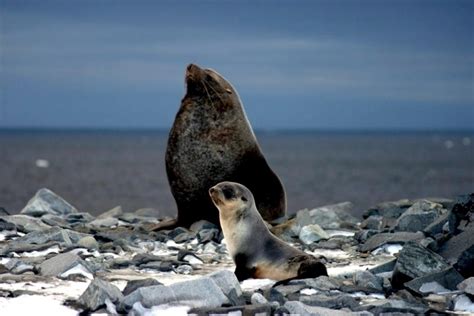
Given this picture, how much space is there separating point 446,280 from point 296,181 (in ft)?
166

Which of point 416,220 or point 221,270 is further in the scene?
point 416,220

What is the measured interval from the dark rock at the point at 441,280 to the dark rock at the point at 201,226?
15.3 feet

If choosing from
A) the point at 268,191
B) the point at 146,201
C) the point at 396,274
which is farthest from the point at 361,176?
the point at 396,274

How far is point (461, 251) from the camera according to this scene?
9.35 metres

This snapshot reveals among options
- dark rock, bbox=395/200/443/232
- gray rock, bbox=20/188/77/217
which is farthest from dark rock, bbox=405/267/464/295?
gray rock, bbox=20/188/77/217

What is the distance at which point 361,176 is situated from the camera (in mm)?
67625

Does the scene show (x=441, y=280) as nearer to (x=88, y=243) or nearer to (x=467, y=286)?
(x=467, y=286)

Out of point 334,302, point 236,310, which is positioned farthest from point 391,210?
point 236,310

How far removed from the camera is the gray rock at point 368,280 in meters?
8.79

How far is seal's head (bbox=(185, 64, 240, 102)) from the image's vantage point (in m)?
13.6

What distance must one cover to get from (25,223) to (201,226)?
2439 millimetres

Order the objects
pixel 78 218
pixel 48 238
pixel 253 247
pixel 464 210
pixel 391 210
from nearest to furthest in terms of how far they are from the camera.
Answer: pixel 253 247 → pixel 464 210 → pixel 48 238 → pixel 391 210 → pixel 78 218

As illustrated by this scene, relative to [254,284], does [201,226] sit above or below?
below

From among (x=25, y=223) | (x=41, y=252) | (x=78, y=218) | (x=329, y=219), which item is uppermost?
(x=41, y=252)
